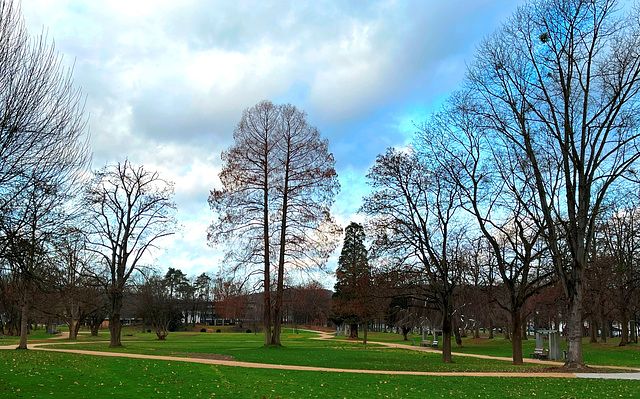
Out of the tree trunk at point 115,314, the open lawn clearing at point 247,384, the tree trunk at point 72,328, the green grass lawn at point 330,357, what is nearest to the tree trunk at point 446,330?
the green grass lawn at point 330,357

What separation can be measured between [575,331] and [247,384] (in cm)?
1347

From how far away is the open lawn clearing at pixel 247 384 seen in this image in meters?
12.9

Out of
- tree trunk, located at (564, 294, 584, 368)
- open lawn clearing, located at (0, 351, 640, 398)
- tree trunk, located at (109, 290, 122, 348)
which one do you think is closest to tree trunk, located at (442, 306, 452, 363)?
tree trunk, located at (564, 294, 584, 368)

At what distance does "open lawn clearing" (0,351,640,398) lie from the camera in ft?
42.5

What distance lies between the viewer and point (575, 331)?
2048cm

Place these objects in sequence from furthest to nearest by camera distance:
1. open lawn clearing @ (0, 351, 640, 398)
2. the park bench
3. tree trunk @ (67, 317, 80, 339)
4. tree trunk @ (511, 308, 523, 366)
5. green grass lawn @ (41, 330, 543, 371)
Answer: tree trunk @ (67, 317, 80, 339) → the park bench → tree trunk @ (511, 308, 523, 366) → green grass lawn @ (41, 330, 543, 371) → open lawn clearing @ (0, 351, 640, 398)

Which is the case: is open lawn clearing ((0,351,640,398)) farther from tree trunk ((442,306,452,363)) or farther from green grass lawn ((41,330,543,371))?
tree trunk ((442,306,452,363))

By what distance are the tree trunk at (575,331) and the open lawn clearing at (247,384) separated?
380 cm

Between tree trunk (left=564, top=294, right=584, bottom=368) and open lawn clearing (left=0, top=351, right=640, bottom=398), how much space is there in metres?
3.80

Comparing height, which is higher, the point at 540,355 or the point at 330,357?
the point at 330,357

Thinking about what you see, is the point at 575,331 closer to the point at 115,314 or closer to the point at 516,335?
the point at 516,335

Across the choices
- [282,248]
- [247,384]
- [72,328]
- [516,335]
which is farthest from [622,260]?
[72,328]

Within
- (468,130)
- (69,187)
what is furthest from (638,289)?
(69,187)

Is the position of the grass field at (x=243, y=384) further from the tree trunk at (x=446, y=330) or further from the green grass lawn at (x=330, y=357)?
the tree trunk at (x=446, y=330)
